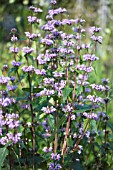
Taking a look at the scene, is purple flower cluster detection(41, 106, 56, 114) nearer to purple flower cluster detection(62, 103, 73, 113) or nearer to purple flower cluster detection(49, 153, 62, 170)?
purple flower cluster detection(62, 103, 73, 113)

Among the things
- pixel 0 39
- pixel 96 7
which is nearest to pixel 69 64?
pixel 0 39

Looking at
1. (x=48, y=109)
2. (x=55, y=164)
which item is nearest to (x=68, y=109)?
(x=48, y=109)

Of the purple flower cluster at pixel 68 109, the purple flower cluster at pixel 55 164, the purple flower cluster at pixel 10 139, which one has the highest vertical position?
the purple flower cluster at pixel 68 109

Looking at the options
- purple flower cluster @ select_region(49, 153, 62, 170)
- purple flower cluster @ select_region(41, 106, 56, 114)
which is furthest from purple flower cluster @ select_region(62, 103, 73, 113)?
purple flower cluster @ select_region(49, 153, 62, 170)

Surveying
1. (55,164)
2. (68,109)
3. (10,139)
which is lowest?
(55,164)

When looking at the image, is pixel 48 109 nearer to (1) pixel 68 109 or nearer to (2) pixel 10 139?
(1) pixel 68 109

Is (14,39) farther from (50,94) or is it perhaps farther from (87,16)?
(87,16)

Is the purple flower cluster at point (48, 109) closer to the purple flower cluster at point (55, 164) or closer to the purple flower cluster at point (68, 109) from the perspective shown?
the purple flower cluster at point (68, 109)

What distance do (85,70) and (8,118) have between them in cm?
48

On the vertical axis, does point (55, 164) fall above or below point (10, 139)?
below

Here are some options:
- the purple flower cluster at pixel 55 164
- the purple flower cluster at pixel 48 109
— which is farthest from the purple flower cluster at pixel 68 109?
the purple flower cluster at pixel 55 164

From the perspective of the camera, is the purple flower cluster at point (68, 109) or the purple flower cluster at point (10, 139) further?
the purple flower cluster at point (68, 109)

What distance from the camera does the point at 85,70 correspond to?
2121 millimetres

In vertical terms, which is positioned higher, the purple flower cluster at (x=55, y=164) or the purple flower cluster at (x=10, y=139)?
the purple flower cluster at (x=10, y=139)
